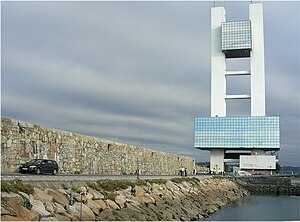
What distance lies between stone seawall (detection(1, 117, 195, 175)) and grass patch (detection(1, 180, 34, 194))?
23.1 feet

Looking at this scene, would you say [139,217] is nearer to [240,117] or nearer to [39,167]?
[39,167]

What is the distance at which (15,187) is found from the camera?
15.1m

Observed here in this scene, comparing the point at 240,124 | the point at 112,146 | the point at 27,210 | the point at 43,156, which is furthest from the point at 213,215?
the point at 240,124

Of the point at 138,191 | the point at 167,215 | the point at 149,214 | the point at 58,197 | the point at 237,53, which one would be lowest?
the point at 167,215

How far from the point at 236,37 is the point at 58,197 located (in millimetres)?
Answer: 87009

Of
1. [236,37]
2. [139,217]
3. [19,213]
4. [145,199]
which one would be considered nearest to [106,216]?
[139,217]

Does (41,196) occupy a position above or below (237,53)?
below

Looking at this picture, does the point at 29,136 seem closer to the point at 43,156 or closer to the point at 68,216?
the point at 43,156

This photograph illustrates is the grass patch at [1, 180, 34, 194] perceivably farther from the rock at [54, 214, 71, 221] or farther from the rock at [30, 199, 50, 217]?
the rock at [54, 214, 71, 221]

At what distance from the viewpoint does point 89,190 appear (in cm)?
1964

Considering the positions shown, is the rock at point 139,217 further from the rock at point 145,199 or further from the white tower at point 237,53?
the white tower at point 237,53

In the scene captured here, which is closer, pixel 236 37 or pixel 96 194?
pixel 96 194

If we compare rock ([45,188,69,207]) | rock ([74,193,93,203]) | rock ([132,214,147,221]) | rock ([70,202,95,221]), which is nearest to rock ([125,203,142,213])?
rock ([132,214,147,221])

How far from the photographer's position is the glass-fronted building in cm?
9656
